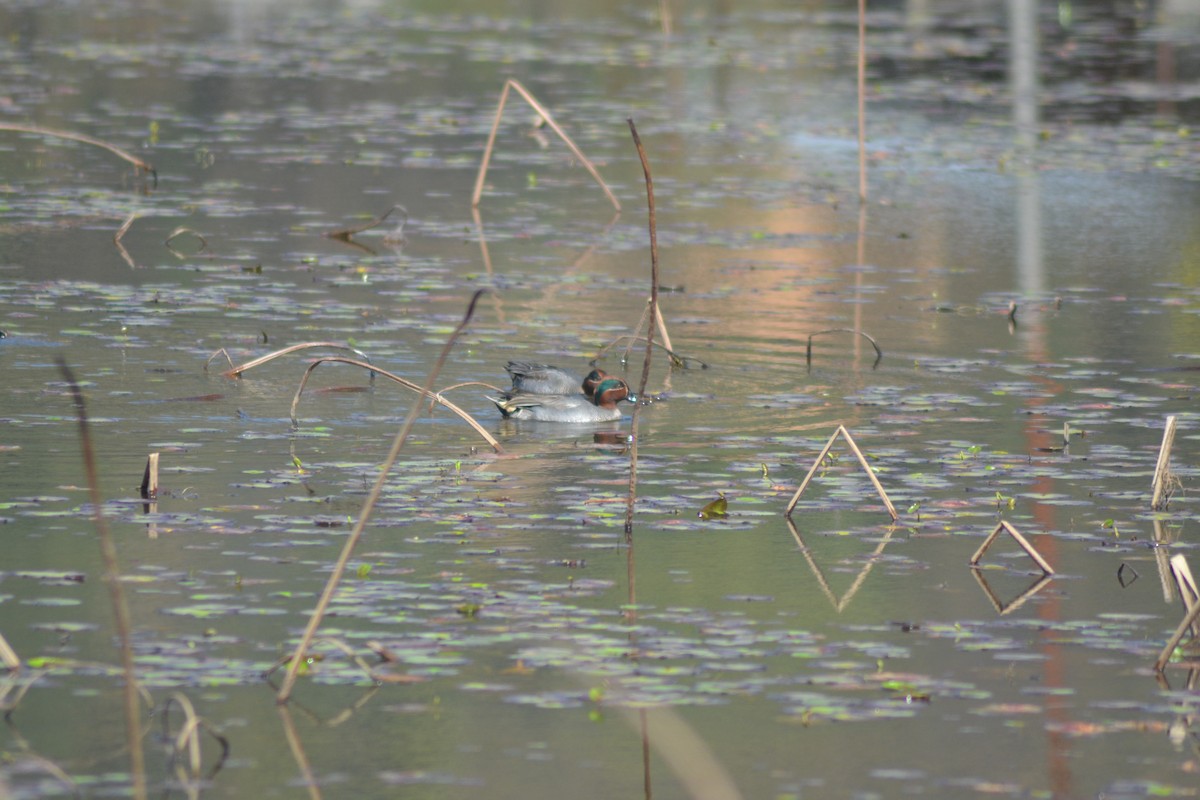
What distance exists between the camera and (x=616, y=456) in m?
10.5

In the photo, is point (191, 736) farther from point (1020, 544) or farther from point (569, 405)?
point (569, 405)

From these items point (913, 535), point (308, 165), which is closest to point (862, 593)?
point (913, 535)

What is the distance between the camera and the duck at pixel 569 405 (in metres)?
11.2

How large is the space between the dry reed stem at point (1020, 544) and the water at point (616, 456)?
81 mm

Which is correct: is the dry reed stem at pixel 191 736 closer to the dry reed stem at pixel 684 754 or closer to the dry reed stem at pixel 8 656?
the dry reed stem at pixel 8 656

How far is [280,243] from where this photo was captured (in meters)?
16.8

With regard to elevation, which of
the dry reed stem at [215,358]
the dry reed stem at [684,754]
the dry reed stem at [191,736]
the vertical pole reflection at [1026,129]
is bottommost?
the dry reed stem at [684,754]

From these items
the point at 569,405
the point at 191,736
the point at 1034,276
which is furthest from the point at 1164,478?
the point at 1034,276

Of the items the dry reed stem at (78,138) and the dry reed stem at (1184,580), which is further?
the dry reed stem at (78,138)

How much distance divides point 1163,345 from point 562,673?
751 centimetres

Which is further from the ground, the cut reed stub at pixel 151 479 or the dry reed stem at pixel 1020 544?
the cut reed stub at pixel 151 479

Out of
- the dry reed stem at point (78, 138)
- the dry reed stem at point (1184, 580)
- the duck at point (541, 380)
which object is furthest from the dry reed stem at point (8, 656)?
the dry reed stem at point (78, 138)

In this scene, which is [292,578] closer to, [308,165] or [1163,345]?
[1163,345]

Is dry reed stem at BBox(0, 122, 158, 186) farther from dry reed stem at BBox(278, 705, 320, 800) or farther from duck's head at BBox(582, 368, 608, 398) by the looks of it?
dry reed stem at BBox(278, 705, 320, 800)
